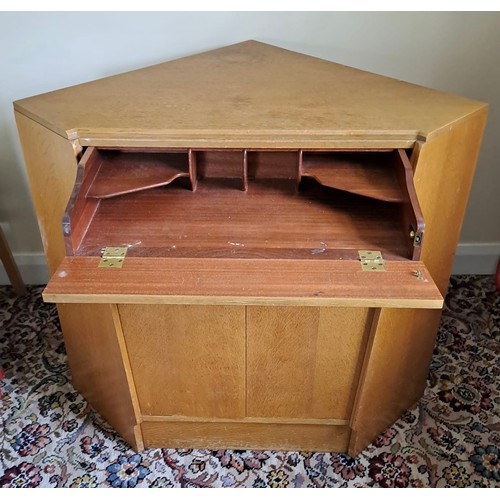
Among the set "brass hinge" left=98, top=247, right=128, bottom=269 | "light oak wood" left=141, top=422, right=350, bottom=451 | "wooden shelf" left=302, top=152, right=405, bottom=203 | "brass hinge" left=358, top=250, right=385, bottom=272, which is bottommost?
"light oak wood" left=141, top=422, right=350, bottom=451

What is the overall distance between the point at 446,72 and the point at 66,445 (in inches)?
57.3

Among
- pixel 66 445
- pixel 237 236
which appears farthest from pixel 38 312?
pixel 237 236

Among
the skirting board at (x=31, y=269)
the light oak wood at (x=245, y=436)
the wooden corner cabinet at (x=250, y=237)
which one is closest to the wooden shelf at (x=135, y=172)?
the wooden corner cabinet at (x=250, y=237)

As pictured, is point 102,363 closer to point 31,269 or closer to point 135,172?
point 135,172

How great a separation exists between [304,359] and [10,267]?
44.6 inches

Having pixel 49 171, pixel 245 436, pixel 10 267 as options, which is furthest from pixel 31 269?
pixel 245 436

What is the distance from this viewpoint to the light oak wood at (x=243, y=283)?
33.9 inches

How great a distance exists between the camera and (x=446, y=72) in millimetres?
1552

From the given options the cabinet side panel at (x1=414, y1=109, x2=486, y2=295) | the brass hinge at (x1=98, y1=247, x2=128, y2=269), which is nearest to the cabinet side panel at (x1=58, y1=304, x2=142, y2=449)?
the brass hinge at (x1=98, y1=247, x2=128, y2=269)

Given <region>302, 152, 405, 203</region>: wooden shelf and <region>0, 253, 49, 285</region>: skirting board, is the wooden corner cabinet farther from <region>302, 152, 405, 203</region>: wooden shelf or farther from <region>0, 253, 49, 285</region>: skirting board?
<region>0, 253, 49, 285</region>: skirting board

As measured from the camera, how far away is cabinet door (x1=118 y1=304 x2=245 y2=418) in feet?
3.63

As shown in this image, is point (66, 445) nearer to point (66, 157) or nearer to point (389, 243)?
point (66, 157)

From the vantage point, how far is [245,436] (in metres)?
1.36

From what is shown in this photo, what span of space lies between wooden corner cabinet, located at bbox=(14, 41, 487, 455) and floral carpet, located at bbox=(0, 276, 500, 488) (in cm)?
5
